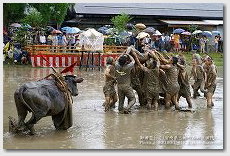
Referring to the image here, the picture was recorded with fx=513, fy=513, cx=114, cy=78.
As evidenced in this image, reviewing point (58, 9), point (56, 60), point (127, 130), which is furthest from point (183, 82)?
point (58, 9)

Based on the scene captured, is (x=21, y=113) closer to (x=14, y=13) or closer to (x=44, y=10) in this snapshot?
(x=14, y=13)

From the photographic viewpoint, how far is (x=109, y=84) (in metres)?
12.4

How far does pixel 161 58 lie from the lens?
12664 mm

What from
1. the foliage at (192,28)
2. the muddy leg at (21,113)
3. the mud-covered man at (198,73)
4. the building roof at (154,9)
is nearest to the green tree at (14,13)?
the building roof at (154,9)

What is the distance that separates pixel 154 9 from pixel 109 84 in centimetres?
2422

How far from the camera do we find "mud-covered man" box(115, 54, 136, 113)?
11883 millimetres

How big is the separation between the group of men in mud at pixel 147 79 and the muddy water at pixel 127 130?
0.32 metres

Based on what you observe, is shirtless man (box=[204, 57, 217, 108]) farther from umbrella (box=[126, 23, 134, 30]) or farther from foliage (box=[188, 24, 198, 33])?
foliage (box=[188, 24, 198, 33])

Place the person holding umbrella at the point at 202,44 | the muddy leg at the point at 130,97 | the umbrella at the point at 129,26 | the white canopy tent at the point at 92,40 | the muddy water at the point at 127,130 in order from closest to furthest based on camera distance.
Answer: the muddy water at the point at 127,130 → the muddy leg at the point at 130,97 → the white canopy tent at the point at 92,40 → the person holding umbrella at the point at 202,44 → the umbrella at the point at 129,26

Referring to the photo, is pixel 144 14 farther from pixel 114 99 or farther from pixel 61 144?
pixel 61 144

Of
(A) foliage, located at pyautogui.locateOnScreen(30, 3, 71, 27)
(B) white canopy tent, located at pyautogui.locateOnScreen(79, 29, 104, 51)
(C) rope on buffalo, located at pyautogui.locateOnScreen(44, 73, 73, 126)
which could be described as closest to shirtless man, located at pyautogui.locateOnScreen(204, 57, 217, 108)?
(C) rope on buffalo, located at pyautogui.locateOnScreen(44, 73, 73, 126)

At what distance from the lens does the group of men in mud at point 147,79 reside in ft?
39.5

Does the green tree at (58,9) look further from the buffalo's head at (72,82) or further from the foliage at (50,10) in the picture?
the buffalo's head at (72,82)

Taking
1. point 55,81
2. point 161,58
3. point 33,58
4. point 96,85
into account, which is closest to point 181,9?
point 33,58
